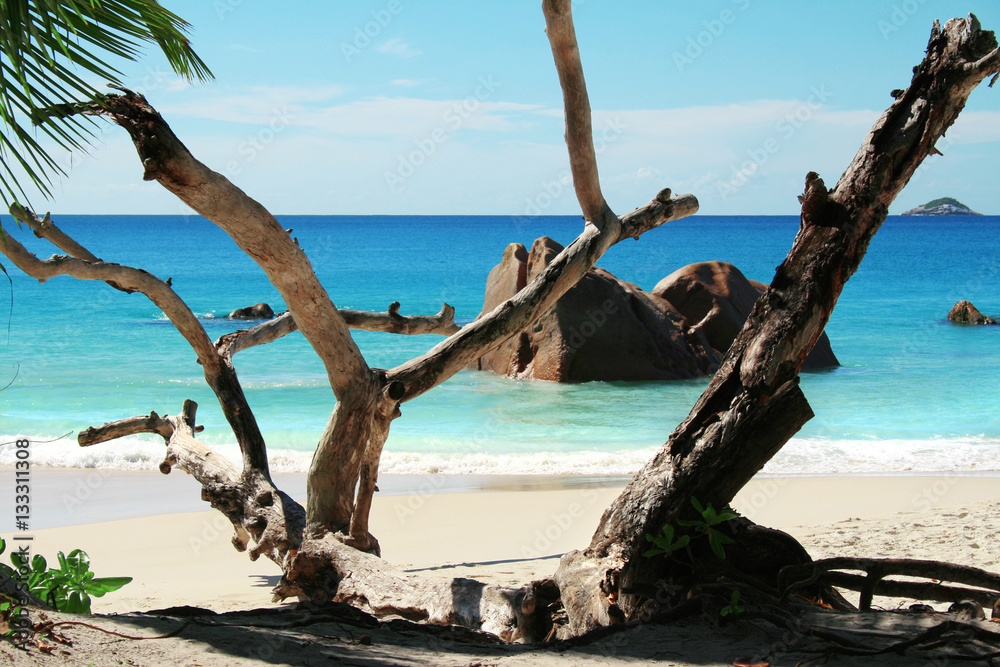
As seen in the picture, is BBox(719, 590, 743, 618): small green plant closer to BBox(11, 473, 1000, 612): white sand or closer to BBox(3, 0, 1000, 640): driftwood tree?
BBox(3, 0, 1000, 640): driftwood tree

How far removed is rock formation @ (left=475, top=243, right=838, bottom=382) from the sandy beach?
5140 mm

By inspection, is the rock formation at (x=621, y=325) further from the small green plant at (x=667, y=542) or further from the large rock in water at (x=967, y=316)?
the large rock in water at (x=967, y=316)

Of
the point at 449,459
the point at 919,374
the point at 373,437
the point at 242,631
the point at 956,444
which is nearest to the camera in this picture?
the point at 242,631

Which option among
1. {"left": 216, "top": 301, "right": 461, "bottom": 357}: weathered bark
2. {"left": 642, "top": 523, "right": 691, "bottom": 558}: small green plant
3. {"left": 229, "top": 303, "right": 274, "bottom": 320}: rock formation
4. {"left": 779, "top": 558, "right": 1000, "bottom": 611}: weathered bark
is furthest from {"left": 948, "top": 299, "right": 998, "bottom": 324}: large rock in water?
{"left": 642, "top": 523, "right": 691, "bottom": 558}: small green plant

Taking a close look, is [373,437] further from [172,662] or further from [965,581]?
[965,581]

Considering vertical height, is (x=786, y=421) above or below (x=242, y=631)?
above

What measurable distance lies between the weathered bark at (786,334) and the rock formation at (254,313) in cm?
2295

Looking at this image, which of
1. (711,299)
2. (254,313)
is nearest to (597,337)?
(711,299)

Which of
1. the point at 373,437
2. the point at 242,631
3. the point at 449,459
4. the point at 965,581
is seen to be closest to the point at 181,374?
the point at 449,459

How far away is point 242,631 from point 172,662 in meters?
0.35

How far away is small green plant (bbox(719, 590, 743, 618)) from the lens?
2.74 m

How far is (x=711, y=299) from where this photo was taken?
15055mm

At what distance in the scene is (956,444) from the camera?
10180 mm

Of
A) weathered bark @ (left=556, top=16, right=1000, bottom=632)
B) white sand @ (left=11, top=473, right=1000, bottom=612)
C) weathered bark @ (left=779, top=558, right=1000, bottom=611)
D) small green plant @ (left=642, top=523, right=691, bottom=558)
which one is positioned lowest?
white sand @ (left=11, top=473, right=1000, bottom=612)
